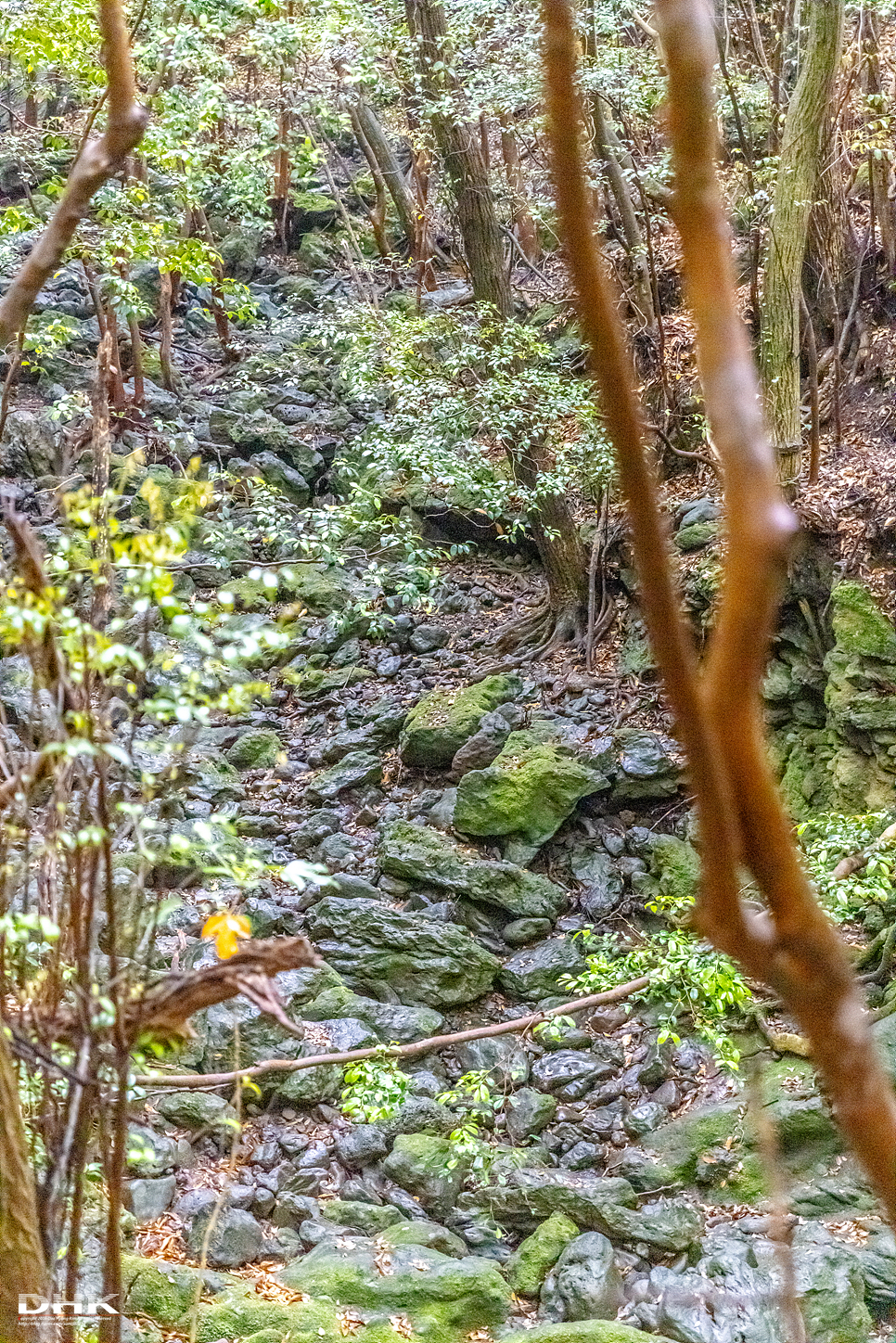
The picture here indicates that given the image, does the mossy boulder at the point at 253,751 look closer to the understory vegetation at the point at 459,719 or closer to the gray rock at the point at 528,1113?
the understory vegetation at the point at 459,719

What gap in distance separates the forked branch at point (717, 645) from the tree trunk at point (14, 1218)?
142cm

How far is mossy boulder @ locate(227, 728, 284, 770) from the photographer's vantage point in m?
8.88

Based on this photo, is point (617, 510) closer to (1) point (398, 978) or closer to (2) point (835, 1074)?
(1) point (398, 978)

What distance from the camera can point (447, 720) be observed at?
8.45 m

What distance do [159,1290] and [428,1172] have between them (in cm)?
176

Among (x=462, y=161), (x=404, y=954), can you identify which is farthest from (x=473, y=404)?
(x=404, y=954)

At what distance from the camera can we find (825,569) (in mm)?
7598

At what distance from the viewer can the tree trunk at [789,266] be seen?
23.7ft

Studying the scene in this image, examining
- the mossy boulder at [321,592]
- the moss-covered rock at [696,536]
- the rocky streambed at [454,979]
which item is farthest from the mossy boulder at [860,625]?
the mossy boulder at [321,592]

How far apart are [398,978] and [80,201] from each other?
559 centimetres

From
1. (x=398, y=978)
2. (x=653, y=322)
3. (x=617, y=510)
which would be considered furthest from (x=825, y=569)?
(x=398, y=978)

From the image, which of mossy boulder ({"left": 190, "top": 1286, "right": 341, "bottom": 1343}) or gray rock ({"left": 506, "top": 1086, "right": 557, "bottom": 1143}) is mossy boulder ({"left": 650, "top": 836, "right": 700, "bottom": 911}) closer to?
gray rock ({"left": 506, "top": 1086, "right": 557, "bottom": 1143})

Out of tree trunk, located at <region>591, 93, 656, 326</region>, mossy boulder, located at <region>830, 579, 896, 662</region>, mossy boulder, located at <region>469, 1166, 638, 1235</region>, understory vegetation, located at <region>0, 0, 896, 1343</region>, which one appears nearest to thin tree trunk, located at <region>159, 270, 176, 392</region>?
understory vegetation, located at <region>0, 0, 896, 1343</region>

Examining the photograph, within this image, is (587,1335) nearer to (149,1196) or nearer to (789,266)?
(149,1196)
